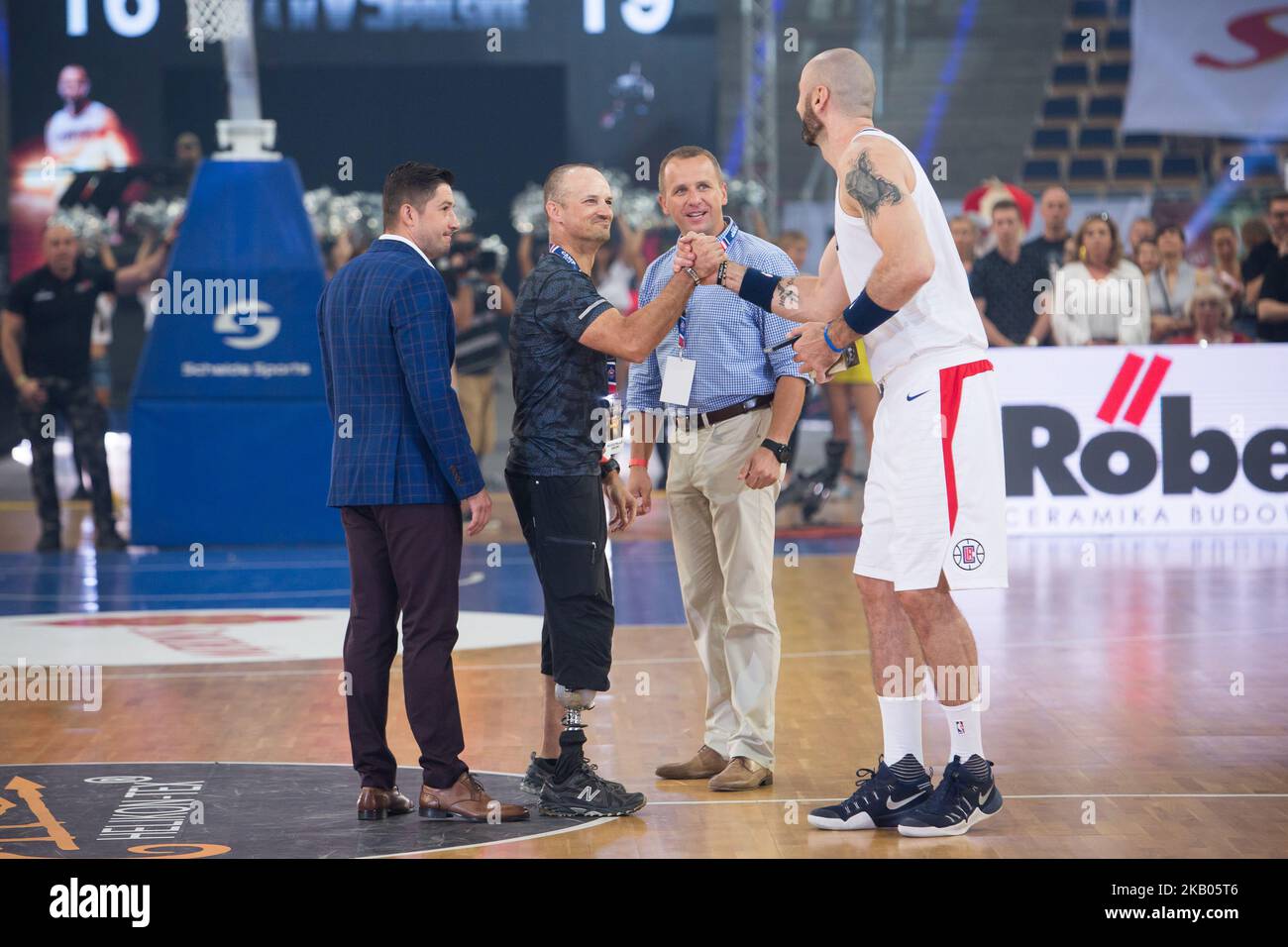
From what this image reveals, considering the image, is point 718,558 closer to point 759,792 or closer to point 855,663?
point 759,792

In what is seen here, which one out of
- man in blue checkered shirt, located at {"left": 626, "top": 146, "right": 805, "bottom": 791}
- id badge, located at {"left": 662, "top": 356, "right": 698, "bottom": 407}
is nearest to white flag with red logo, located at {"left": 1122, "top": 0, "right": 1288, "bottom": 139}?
man in blue checkered shirt, located at {"left": 626, "top": 146, "right": 805, "bottom": 791}

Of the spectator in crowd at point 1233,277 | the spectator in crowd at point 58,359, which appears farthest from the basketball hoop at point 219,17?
the spectator in crowd at point 1233,277

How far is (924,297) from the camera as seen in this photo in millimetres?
4484

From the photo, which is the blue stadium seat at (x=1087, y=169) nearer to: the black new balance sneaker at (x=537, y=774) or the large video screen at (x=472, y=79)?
the large video screen at (x=472, y=79)

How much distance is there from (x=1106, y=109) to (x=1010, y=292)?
1158 centimetres

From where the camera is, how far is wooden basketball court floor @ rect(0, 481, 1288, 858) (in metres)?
4.41

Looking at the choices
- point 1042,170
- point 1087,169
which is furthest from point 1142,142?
point 1042,170

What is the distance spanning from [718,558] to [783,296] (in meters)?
0.92

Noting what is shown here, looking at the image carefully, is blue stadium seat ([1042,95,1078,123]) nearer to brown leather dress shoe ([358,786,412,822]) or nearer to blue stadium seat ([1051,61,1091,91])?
blue stadium seat ([1051,61,1091,91])

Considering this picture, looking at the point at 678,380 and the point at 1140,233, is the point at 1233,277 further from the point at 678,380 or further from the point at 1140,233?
the point at 678,380

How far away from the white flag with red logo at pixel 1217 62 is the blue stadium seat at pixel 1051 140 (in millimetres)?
3983

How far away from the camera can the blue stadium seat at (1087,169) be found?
831 inches

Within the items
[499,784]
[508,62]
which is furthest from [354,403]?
[508,62]

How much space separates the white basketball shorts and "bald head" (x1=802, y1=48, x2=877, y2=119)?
725 millimetres
